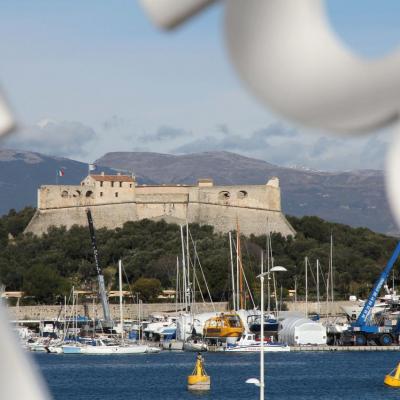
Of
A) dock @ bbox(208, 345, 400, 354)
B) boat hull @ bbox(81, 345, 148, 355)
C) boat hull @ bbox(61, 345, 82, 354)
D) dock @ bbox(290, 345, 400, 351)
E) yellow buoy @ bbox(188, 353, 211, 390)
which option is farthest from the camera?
dock @ bbox(290, 345, 400, 351)

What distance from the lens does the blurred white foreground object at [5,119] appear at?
1.77 meters

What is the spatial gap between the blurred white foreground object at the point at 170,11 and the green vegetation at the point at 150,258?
63.2 metres

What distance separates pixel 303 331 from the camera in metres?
52.3

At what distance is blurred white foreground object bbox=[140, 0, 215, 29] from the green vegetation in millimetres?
63167

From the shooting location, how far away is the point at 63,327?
61.2 meters

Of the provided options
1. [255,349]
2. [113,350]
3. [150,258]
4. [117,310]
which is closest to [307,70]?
[255,349]

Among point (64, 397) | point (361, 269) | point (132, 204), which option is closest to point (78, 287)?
point (132, 204)

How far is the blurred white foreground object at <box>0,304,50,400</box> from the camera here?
1732 millimetres

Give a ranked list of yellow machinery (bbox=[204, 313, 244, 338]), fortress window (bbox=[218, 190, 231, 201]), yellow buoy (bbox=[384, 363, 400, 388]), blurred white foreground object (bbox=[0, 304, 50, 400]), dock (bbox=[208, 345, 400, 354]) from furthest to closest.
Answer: fortress window (bbox=[218, 190, 231, 201]), dock (bbox=[208, 345, 400, 354]), yellow machinery (bbox=[204, 313, 244, 338]), yellow buoy (bbox=[384, 363, 400, 388]), blurred white foreground object (bbox=[0, 304, 50, 400])

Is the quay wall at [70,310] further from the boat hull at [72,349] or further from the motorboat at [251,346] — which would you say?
the motorboat at [251,346]

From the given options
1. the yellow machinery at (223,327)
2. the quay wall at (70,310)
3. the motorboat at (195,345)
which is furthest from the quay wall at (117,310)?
the yellow machinery at (223,327)

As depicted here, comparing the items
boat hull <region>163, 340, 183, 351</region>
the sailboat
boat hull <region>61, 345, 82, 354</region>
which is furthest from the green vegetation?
the sailboat

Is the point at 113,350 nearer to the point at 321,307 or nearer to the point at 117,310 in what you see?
the point at 117,310

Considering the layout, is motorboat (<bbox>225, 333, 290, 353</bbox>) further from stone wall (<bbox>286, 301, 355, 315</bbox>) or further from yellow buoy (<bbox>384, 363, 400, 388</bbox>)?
yellow buoy (<bbox>384, 363, 400, 388</bbox>)
